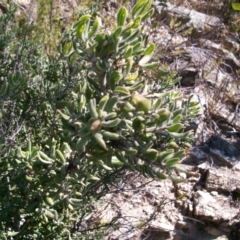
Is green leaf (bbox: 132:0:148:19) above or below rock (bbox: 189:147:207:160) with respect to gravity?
above

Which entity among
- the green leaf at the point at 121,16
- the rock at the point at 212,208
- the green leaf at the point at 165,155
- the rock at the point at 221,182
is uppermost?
the green leaf at the point at 121,16

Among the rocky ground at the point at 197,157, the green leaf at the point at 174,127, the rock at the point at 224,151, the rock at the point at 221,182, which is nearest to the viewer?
the green leaf at the point at 174,127

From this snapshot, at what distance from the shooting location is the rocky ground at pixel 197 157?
10.8 feet

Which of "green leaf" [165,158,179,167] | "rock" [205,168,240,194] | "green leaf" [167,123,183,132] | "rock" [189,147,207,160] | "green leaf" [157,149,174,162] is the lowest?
"rock" [205,168,240,194]

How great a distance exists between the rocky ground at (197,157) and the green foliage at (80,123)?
0.73m

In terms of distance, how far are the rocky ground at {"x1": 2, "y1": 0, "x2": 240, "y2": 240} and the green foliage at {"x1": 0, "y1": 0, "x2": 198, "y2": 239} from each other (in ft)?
2.39

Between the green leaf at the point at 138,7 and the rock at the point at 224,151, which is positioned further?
the rock at the point at 224,151

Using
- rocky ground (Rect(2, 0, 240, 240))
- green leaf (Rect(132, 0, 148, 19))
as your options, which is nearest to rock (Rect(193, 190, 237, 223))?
rocky ground (Rect(2, 0, 240, 240))

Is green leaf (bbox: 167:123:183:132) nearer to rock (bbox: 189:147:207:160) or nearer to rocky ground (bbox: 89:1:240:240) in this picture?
rocky ground (bbox: 89:1:240:240)

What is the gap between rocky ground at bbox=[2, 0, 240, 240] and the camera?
3281 millimetres

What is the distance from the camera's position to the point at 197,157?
3857 millimetres

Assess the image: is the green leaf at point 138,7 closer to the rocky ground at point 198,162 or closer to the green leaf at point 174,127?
the green leaf at point 174,127

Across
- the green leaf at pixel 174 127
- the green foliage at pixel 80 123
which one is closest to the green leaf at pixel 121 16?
the green foliage at pixel 80 123

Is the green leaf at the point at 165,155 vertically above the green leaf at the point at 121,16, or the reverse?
the green leaf at the point at 121,16
